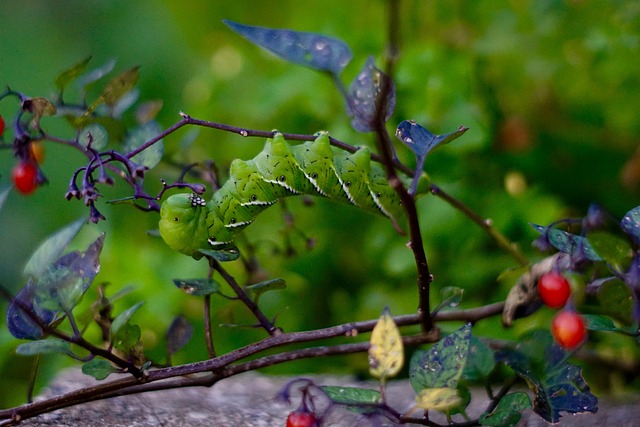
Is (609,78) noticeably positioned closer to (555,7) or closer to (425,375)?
(555,7)

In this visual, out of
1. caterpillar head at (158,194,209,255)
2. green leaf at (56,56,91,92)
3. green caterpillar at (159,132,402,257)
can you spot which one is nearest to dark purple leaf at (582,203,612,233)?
green caterpillar at (159,132,402,257)

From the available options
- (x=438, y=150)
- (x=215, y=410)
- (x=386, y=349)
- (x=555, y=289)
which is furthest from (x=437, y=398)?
(x=438, y=150)

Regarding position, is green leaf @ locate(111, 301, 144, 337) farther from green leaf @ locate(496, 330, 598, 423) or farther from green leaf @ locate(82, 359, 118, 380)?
green leaf @ locate(496, 330, 598, 423)

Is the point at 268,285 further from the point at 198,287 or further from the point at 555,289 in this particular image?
the point at 555,289

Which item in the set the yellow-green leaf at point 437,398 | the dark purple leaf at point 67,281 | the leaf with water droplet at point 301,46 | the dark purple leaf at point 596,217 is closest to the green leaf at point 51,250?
the dark purple leaf at point 67,281

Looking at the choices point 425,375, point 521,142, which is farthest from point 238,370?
point 521,142

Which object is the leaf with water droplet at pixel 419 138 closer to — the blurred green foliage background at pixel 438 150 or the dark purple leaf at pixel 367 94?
the dark purple leaf at pixel 367 94
